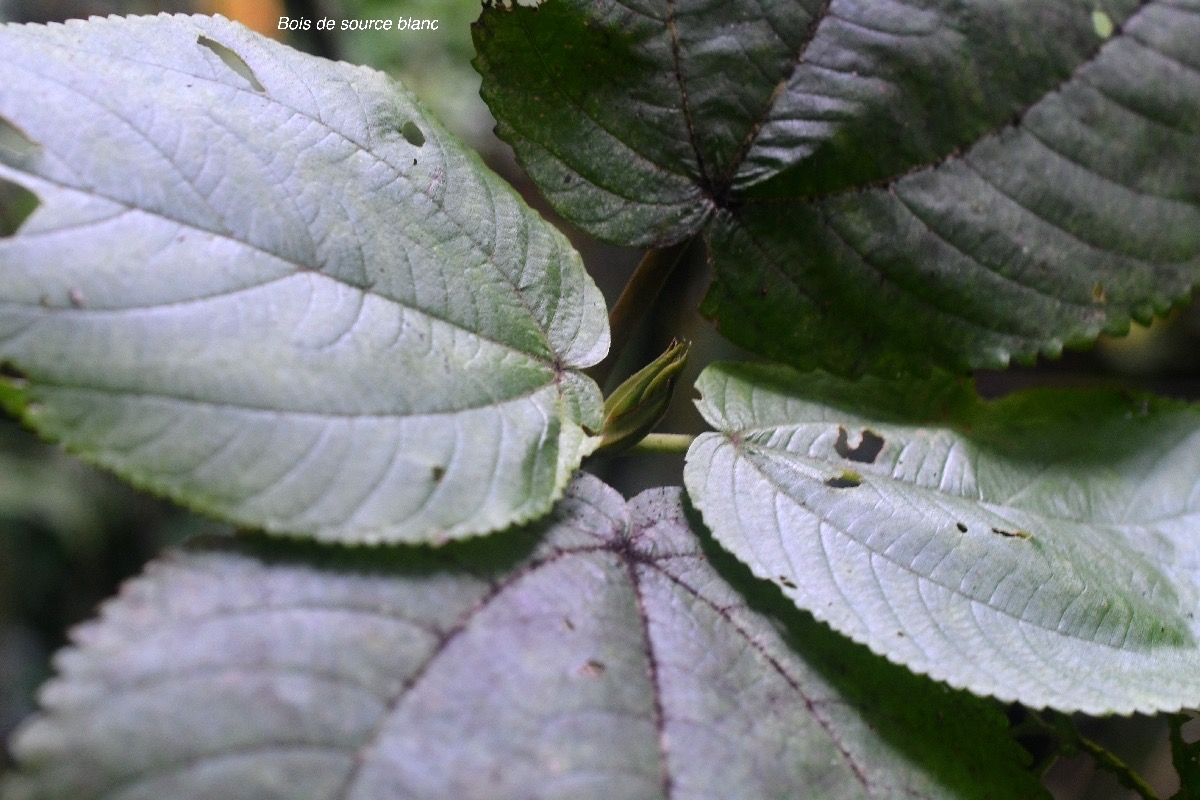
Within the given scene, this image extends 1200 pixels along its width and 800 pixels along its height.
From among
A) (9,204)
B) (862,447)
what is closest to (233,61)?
(9,204)

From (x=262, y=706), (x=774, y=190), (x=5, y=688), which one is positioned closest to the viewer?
(x=262, y=706)

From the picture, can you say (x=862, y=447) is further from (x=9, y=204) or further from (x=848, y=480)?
(x=9, y=204)

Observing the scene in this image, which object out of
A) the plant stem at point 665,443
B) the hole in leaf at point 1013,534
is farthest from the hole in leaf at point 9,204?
the hole in leaf at point 1013,534

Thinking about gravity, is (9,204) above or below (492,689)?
below

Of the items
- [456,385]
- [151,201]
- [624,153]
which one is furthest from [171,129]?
[624,153]

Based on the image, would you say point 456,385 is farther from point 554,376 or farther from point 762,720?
point 762,720

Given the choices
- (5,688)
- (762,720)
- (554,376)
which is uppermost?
(554,376)
